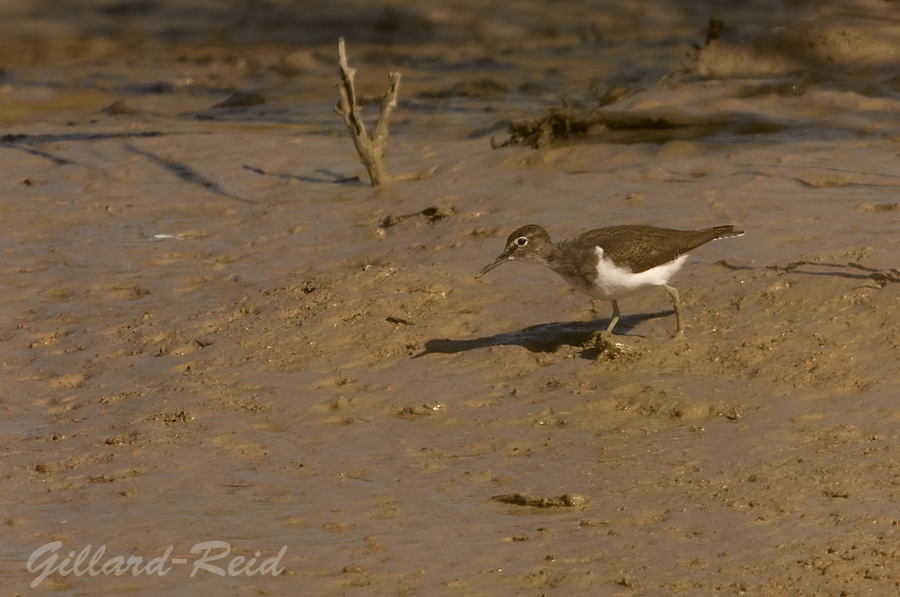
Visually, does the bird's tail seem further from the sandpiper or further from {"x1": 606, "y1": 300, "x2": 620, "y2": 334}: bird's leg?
{"x1": 606, "y1": 300, "x2": 620, "y2": 334}: bird's leg

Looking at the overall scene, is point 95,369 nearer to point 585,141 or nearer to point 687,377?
point 687,377

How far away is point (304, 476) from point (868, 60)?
8.15 meters

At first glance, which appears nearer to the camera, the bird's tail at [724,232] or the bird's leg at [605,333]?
the bird's leg at [605,333]

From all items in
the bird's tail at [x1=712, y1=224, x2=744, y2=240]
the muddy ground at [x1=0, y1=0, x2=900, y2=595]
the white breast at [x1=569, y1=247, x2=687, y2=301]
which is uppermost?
the bird's tail at [x1=712, y1=224, x2=744, y2=240]

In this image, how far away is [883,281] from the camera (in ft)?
23.3

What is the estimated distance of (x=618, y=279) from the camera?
6996 mm

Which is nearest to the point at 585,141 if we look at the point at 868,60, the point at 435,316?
the point at 868,60

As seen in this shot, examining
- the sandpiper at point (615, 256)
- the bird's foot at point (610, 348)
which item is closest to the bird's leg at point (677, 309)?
the sandpiper at point (615, 256)

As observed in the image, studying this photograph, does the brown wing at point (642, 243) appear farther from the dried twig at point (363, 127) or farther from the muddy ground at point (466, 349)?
the dried twig at point (363, 127)

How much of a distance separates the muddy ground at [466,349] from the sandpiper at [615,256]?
37cm

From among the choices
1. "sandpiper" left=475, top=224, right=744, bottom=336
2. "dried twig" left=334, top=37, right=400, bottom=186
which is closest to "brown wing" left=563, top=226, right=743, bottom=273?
"sandpiper" left=475, top=224, right=744, bottom=336

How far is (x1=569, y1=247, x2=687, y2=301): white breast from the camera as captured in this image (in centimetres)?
699

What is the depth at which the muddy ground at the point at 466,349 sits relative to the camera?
16.6 feet

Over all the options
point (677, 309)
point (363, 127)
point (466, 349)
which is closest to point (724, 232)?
point (677, 309)
